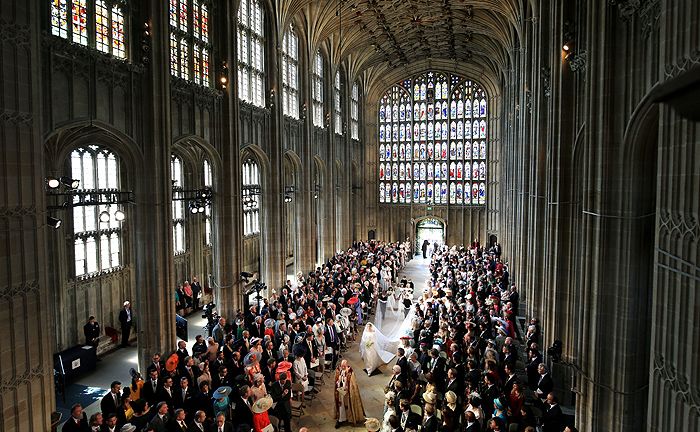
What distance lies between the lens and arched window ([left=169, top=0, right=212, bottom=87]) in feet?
51.8

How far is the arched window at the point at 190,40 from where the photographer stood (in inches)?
621

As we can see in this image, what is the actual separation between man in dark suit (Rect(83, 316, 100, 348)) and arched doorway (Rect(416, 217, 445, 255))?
103ft

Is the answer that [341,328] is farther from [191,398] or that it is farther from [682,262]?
[682,262]

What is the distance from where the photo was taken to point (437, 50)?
37.5 metres

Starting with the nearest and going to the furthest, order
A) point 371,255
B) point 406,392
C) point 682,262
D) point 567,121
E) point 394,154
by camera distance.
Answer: point 682,262, point 406,392, point 567,121, point 371,255, point 394,154

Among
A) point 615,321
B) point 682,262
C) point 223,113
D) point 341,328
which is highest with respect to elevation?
point 223,113

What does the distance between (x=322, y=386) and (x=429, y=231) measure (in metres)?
30.8

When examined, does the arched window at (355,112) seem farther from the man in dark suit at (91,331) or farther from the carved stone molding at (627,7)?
the carved stone molding at (627,7)

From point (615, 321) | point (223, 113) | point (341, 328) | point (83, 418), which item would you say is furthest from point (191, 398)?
point (223, 113)

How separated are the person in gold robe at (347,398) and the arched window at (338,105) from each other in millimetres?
25356

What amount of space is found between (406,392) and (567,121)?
8308 mm

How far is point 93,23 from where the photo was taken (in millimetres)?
12430

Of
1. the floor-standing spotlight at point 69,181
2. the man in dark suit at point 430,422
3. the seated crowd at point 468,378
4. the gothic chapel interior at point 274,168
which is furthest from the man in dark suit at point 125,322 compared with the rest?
the man in dark suit at point 430,422

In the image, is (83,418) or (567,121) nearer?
(83,418)
